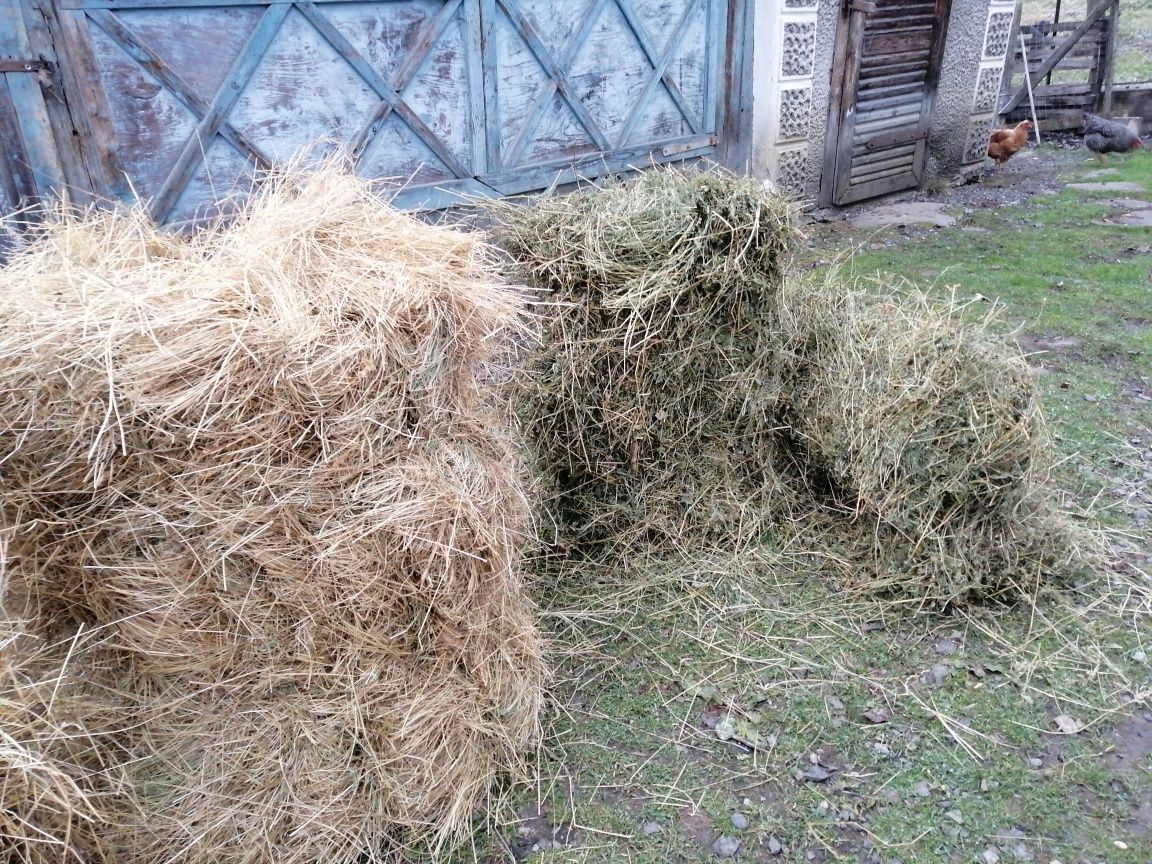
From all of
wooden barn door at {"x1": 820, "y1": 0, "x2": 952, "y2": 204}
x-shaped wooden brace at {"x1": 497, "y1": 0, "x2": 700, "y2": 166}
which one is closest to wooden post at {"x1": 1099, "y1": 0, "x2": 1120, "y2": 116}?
wooden barn door at {"x1": 820, "y1": 0, "x2": 952, "y2": 204}

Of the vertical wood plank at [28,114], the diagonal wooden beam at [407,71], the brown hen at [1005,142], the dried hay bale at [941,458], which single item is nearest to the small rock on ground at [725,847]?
the dried hay bale at [941,458]

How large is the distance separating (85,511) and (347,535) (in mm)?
600

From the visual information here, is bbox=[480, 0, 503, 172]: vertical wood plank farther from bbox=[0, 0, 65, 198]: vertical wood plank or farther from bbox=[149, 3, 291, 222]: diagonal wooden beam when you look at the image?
bbox=[0, 0, 65, 198]: vertical wood plank

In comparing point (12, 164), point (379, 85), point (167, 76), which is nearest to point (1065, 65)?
point (379, 85)

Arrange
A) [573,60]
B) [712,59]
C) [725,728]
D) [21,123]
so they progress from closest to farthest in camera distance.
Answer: [725,728]
[21,123]
[573,60]
[712,59]

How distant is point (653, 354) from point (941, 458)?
121 cm

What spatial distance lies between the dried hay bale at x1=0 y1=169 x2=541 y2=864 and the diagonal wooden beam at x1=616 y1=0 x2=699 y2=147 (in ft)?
16.5

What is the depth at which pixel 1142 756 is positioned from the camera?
2.65m

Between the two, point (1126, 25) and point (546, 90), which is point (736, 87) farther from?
point (1126, 25)

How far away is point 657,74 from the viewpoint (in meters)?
7.05

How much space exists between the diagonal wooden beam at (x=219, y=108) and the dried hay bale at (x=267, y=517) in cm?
254

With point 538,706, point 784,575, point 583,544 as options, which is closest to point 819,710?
point 784,575

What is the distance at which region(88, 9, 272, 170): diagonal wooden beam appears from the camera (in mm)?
4266

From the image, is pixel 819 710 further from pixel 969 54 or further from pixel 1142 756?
pixel 969 54
